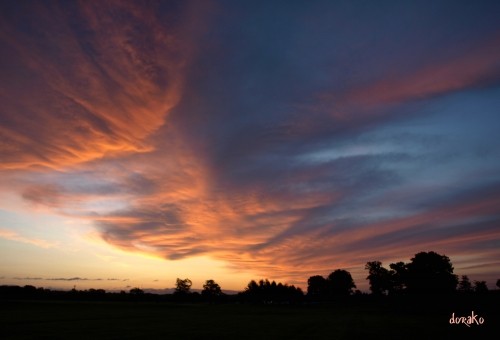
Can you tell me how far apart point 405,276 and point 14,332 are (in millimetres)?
194359

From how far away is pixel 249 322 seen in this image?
58.9m

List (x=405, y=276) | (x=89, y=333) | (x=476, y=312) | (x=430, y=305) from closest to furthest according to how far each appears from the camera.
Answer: (x=89, y=333)
(x=476, y=312)
(x=430, y=305)
(x=405, y=276)

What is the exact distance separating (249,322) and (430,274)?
150 m

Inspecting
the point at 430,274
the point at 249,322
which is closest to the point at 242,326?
the point at 249,322

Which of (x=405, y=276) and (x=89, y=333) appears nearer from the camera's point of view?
(x=89, y=333)

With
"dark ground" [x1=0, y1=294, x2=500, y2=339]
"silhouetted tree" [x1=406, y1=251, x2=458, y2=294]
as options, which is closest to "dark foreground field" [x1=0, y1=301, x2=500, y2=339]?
"dark ground" [x1=0, y1=294, x2=500, y2=339]

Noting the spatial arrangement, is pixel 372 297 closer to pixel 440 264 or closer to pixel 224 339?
pixel 440 264

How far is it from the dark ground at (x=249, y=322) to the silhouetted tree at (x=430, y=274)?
118 feet

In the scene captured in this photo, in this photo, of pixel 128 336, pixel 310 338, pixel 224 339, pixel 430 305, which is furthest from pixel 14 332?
pixel 430 305

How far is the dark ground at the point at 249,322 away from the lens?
38.3 metres

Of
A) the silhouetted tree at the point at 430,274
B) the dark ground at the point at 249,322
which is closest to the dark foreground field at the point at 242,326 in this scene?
the dark ground at the point at 249,322

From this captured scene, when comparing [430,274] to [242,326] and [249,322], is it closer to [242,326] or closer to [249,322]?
[249,322]

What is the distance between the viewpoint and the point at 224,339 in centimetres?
3512

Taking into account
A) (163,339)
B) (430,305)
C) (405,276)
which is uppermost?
(405,276)
